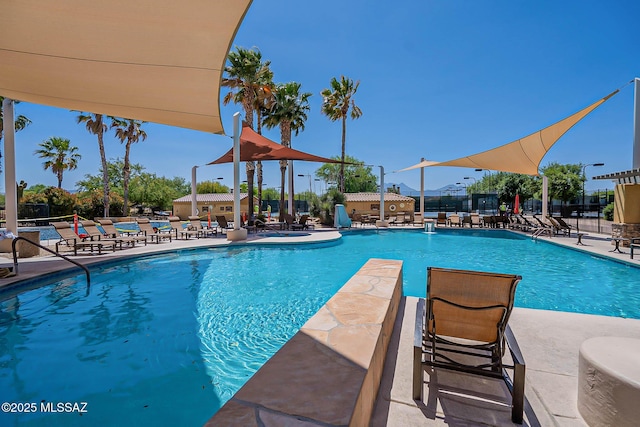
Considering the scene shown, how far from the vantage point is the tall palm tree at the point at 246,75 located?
1569 centimetres

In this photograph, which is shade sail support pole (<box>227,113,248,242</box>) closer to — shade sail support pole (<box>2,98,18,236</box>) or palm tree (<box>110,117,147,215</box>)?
shade sail support pole (<box>2,98,18,236</box>)

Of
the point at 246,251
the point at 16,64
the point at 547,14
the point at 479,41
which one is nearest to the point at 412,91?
the point at 479,41

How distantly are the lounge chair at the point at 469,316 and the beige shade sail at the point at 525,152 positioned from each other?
33.3ft

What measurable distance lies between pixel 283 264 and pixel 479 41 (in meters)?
13.1

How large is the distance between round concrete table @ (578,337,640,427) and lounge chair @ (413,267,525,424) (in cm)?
35

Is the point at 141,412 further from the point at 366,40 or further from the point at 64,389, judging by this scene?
the point at 366,40

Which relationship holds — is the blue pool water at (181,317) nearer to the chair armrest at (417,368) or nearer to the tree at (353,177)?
the chair armrest at (417,368)

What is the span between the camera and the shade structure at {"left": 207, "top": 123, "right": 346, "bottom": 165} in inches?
508

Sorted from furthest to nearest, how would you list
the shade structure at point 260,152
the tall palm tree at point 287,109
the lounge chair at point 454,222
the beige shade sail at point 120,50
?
the tall palm tree at point 287,109
the lounge chair at point 454,222
the shade structure at point 260,152
the beige shade sail at point 120,50

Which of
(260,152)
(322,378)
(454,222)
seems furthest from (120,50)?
(454,222)

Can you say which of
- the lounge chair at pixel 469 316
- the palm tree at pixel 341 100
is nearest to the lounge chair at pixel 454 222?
the palm tree at pixel 341 100

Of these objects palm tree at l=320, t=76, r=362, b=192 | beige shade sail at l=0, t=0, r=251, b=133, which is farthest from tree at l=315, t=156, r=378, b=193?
beige shade sail at l=0, t=0, r=251, b=133

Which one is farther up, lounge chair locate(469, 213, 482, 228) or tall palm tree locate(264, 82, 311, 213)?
tall palm tree locate(264, 82, 311, 213)

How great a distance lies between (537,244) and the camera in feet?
37.2
